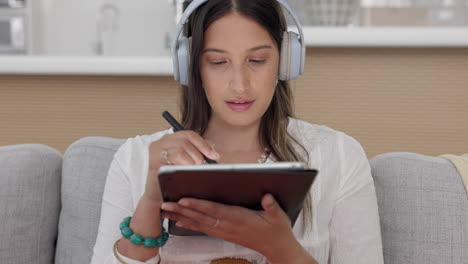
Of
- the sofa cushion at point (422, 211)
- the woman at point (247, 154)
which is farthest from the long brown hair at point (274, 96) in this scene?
the sofa cushion at point (422, 211)

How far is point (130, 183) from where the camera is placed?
119cm

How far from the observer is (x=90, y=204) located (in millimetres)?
1338

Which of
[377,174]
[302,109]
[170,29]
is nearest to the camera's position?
[377,174]

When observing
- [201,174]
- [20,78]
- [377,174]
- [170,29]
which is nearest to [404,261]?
[377,174]

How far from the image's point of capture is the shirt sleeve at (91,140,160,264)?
3.65 feet

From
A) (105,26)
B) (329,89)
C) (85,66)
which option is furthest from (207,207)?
(105,26)

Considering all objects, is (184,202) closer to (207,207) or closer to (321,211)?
(207,207)

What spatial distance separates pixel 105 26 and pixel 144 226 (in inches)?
157

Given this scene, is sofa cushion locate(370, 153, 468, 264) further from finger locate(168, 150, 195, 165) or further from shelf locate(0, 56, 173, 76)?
shelf locate(0, 56, 173, 76)

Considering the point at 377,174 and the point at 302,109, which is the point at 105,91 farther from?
the point at 377,174

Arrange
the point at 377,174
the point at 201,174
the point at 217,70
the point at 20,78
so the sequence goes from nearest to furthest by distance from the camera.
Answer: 1. the point at 201,174
2. the point at 217,70
3. the point at 377,174
4. the point at 20,78

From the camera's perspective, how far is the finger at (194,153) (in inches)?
33.8

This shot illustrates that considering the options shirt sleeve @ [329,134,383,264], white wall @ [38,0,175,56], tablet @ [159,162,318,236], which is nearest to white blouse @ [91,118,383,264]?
shirt sleeve @ [329,134,383,264]

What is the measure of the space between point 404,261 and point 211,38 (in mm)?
639
